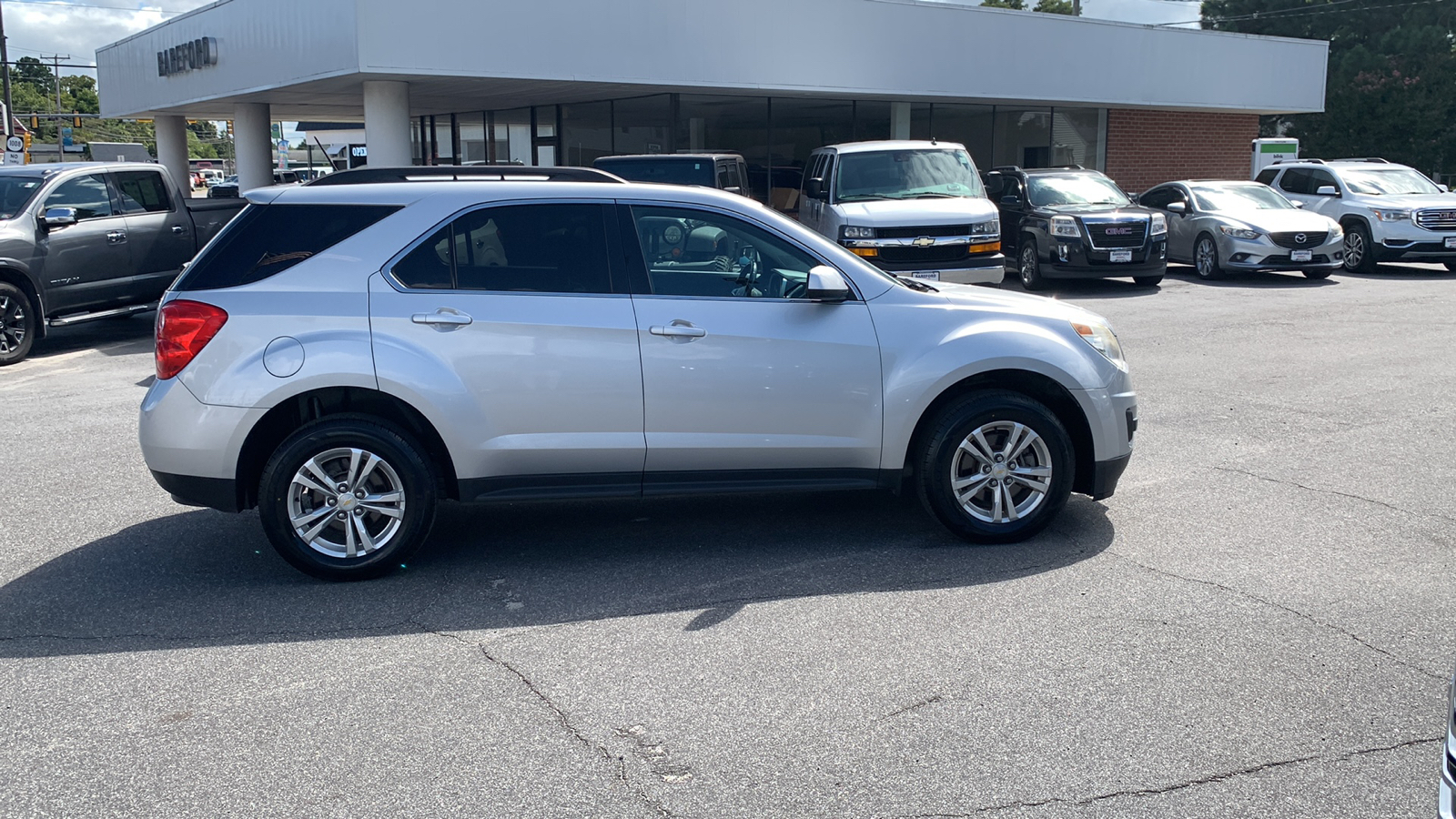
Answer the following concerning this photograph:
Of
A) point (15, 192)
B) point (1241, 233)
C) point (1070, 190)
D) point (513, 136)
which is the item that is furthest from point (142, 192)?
point (1241, 233)

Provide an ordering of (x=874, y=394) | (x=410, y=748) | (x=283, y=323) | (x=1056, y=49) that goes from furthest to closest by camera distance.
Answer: (x=1056, y=49) < (x=874, y=394) < (x=283, y=323) < (x=410, y=748)

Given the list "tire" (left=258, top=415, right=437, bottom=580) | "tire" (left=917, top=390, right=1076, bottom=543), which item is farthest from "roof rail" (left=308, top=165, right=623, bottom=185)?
"tire" (left=917, top=390, right=1076, bottom=543)

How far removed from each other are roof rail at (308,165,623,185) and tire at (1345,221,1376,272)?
1829 centimetres

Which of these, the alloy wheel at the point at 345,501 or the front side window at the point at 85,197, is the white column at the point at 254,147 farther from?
the alloy wheel at the point at 345,501

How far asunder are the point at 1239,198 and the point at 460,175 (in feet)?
57.3

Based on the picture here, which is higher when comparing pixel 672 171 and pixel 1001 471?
pixel 672 171

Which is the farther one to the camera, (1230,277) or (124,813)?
(1230,277)

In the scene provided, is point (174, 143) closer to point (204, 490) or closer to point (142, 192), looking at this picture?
point (142, 192)

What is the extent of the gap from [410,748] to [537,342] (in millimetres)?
2095

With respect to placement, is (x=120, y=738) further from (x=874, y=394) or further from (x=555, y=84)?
(x=555, y=84)

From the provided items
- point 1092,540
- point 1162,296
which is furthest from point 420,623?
point 1162,296

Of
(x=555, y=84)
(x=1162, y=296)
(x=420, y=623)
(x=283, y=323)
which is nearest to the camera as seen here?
(x=420, y=623)

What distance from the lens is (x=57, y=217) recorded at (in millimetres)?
12539

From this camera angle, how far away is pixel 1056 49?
2402cm
